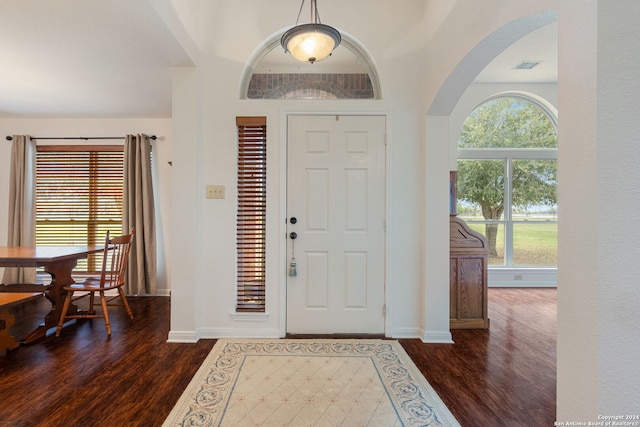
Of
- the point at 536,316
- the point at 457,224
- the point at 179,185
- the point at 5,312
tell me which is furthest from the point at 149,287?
the point at 536,316

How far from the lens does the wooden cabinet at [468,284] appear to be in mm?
2912

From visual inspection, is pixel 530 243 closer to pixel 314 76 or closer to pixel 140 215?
pixel 314 76

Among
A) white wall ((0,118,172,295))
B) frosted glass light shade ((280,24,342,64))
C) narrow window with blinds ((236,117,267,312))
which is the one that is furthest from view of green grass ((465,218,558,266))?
white wall ((0,118,172,295))

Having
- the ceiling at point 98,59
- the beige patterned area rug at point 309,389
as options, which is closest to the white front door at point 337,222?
the beige patterned area rug at point 309,389

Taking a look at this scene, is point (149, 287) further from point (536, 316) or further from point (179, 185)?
point (536, 316)

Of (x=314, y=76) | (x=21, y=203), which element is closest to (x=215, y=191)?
(x=314, y=76)

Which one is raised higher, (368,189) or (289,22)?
(289,22)

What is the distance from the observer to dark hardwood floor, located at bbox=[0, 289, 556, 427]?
1681 millimetres

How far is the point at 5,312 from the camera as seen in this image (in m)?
2.39

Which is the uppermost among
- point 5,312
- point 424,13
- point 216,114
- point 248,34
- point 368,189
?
point 424,13

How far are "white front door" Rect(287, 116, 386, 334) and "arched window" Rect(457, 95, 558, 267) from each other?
266cm

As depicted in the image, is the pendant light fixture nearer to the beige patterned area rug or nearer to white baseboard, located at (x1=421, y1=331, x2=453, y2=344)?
the beige patterned area rug

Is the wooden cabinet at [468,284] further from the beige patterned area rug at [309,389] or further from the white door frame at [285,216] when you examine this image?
the beige patterned area rug at [309,389]

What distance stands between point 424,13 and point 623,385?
10.1 feet
